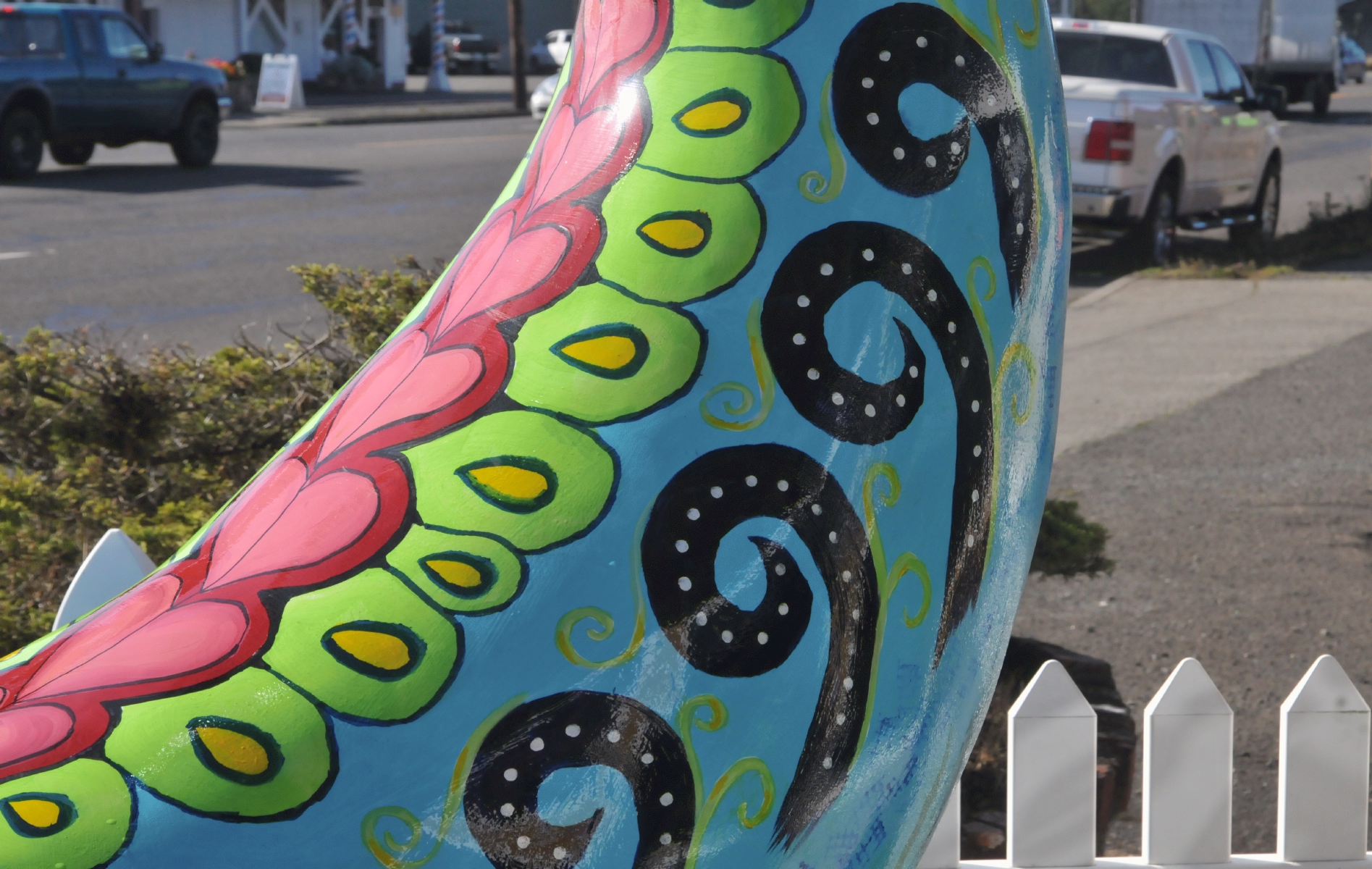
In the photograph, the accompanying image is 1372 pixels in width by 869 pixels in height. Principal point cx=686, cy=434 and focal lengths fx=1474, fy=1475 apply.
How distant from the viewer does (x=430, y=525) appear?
96 centimetres

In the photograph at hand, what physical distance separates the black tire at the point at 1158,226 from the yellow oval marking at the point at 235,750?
10.4 m

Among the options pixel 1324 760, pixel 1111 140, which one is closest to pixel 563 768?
pixel 1324 760

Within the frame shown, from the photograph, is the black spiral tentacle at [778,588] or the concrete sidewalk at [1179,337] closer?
the black spiral tentacle at [778,588]

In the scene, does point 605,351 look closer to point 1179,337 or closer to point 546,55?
point 1179,337

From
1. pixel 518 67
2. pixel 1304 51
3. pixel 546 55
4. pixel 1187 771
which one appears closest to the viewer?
pixel 1187 771

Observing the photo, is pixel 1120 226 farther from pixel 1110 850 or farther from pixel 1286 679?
pixel 1110 850

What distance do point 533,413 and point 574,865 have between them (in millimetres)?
295

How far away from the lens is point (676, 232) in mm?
1034

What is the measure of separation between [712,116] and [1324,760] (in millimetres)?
1935

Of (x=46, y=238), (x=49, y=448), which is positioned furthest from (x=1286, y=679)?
(x=46, y=238)

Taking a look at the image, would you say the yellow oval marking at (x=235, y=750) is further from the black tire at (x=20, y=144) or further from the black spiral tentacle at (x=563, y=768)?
the black tire at (x=20, y=144)

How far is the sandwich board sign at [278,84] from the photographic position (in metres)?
27.5

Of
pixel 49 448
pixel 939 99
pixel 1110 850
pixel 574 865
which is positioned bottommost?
pixel 1110 850

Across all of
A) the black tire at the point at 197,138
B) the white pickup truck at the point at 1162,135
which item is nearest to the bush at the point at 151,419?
the white pickup truck at the point at 1162,135
